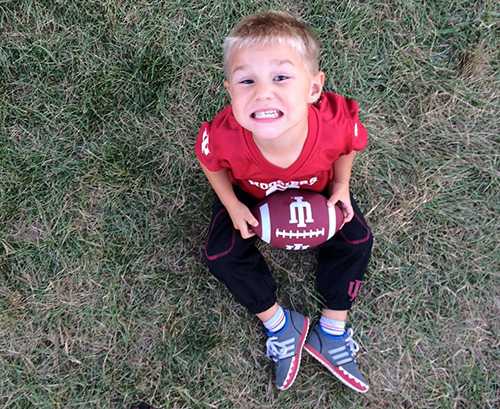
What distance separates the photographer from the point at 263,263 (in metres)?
2.57

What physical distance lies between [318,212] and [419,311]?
0.86 m

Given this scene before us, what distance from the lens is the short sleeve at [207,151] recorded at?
2.17 meters

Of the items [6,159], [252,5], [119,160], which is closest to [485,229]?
[252,5]

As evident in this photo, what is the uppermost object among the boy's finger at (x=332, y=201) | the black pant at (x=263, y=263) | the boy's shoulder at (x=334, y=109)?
the boy's shoulder at (x=334, y=109)

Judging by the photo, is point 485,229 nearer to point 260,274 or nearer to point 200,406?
point 260,274

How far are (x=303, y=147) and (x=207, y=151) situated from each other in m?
0.37

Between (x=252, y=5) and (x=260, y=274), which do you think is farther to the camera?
(x=252, y=5)

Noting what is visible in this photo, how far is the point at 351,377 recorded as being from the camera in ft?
8.30

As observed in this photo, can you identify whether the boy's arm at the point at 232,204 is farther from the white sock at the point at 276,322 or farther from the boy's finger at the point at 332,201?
the white sock at the point at 276,322

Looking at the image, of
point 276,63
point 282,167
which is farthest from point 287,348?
point 276,63

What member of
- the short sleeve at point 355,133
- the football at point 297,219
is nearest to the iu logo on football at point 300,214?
the football at point 297,219

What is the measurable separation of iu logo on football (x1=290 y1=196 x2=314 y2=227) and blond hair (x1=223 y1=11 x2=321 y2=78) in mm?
512

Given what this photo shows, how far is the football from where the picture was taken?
2.16 metres

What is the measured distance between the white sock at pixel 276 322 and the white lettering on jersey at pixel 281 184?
61cm
